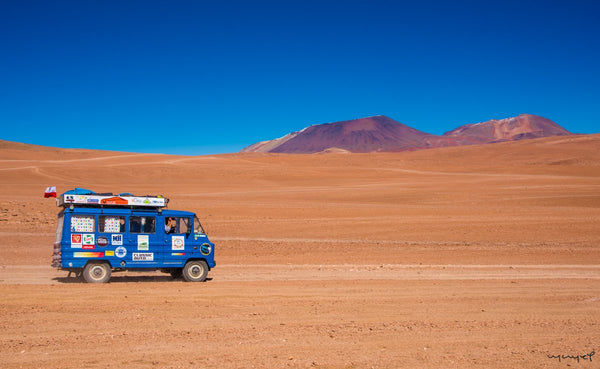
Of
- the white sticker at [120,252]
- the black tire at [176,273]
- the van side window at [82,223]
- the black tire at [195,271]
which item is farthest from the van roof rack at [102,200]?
the black tire at [176,273]

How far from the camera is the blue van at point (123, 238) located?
16.3 m

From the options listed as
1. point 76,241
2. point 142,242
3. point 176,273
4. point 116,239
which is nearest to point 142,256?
point 142,242

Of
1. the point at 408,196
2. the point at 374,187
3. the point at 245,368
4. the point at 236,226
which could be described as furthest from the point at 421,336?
the point at 374,187

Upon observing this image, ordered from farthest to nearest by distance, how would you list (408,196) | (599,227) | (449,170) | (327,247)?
(449,170)
(408,196)
(599,227)
(327,247)

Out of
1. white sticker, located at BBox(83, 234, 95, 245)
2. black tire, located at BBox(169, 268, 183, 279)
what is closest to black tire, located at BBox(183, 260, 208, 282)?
black tire, located at BBox(169, 268, 183, 279)

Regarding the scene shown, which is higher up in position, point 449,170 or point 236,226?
point 449,170

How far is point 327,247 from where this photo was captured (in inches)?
1099

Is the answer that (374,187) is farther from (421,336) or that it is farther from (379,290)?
(421,336)

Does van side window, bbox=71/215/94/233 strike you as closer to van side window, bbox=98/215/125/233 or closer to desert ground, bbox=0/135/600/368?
van side window, bbox=98/215/125/233

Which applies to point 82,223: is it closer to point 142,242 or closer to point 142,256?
point 142,242

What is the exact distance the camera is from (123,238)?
16.8m

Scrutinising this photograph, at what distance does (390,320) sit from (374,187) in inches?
2020

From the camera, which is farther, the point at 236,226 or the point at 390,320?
the point at 236,226

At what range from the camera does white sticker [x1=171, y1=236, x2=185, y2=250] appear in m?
17.4
